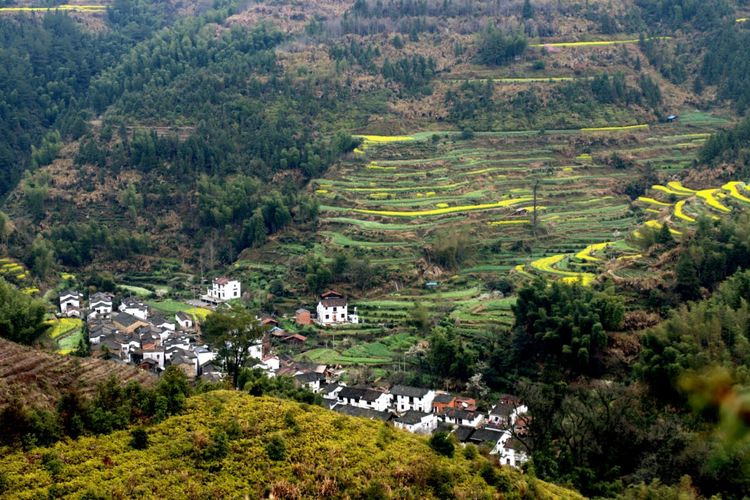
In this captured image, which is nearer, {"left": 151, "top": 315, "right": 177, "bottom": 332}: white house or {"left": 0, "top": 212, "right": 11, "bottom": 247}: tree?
{"left": 151, "top": 315, "right": 177, "bottom": 332}: white house

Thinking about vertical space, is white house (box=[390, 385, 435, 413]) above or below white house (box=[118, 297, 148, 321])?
above

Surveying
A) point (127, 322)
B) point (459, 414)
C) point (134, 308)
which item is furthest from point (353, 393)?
point (134, 308)

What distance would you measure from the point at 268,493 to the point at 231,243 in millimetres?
26879

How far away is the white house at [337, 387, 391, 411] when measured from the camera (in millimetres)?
22984

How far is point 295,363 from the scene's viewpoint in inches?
1051

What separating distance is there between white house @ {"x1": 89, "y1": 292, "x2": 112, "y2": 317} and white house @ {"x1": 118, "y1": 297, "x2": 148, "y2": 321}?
457mm

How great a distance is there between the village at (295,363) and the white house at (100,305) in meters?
0.04

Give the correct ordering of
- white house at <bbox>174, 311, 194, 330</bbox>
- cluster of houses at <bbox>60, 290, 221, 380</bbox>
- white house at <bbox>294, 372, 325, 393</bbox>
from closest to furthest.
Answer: white house at <bbox>294, 372, 325, 393</bbox> < cluster of houses at <bbox>60, 290, 221, 380</bbox> < white house at <bbox>174, 311, 194, 330</bbox>

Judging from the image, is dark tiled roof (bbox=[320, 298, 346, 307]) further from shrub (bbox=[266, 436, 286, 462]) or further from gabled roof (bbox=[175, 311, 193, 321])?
shrub (bbox=[266, 436, 286, 462])

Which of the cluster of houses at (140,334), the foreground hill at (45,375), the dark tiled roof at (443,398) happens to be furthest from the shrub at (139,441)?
the dark tiled roof at (443,398)

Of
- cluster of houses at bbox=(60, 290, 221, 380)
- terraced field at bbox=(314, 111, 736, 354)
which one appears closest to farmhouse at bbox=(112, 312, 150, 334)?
cluster of houses at bbox=(60, 290, 221, 380)

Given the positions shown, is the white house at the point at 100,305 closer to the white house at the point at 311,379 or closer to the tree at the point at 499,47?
the white house at the point at 311,379

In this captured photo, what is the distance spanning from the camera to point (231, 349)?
22672mm

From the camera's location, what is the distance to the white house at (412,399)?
23203 mm
